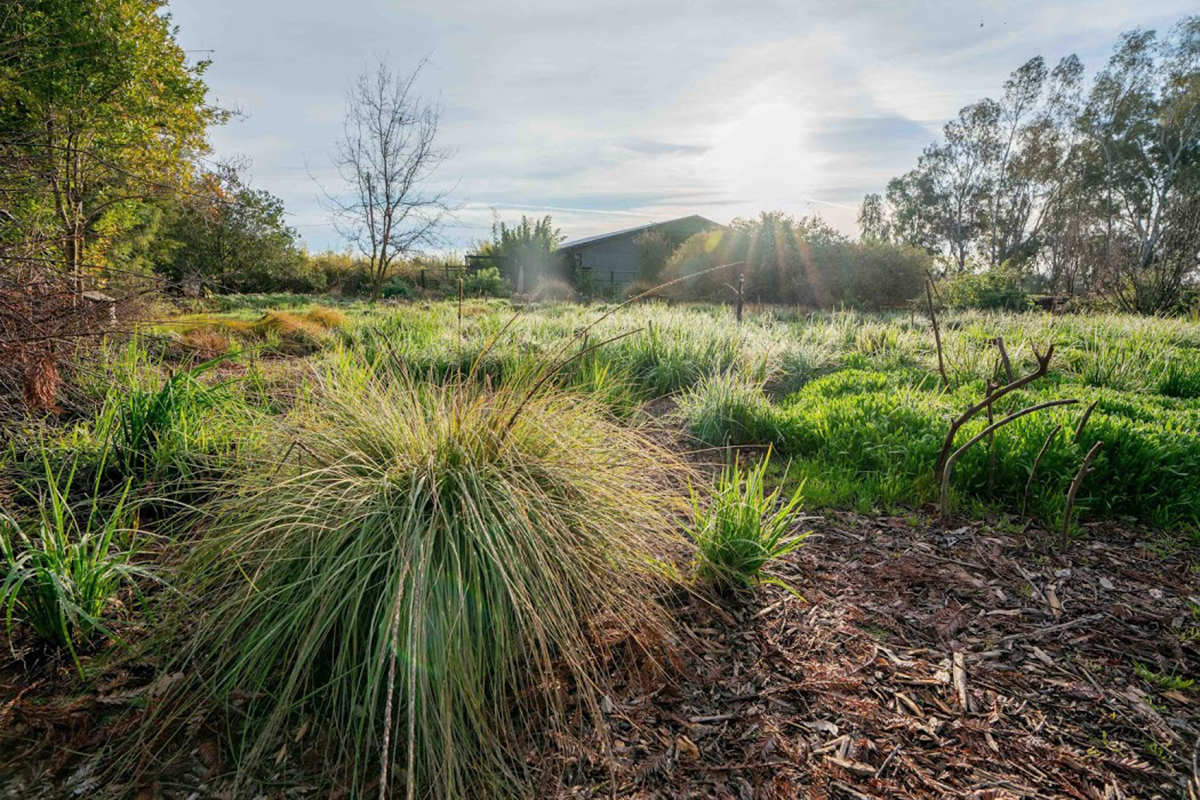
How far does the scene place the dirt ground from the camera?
139cm

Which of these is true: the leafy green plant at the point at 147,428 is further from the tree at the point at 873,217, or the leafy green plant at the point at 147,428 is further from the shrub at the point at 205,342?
the tree at the point at 873,217

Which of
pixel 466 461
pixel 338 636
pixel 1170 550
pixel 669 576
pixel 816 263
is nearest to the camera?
pixel 338 636

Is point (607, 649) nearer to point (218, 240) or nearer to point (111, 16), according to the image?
point (111, 16)

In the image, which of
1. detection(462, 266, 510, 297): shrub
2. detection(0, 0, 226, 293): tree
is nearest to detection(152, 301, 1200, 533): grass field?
detection(0, 0, 226, 293): tree

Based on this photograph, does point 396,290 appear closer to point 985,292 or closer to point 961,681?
point 985,292

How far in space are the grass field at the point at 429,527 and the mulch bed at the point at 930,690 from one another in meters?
0.19

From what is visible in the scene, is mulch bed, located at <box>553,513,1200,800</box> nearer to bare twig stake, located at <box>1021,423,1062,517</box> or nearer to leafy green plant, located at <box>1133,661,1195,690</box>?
leafy green plant, located at <box>1133,661,1195,690</box>

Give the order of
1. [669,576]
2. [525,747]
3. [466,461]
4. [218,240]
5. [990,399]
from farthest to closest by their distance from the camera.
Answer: [218,240] < [990,399] < [669,576] < [466,461] < [525,747]

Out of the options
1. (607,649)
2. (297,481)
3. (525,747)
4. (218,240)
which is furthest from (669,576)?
(218,240)

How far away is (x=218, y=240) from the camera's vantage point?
60.3ft

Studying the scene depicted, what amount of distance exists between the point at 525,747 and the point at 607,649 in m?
0.37

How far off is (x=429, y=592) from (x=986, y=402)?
2099 millimetres

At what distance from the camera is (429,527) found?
1.54m

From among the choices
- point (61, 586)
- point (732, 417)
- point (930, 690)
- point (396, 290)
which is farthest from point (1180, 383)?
point (396, 290)
